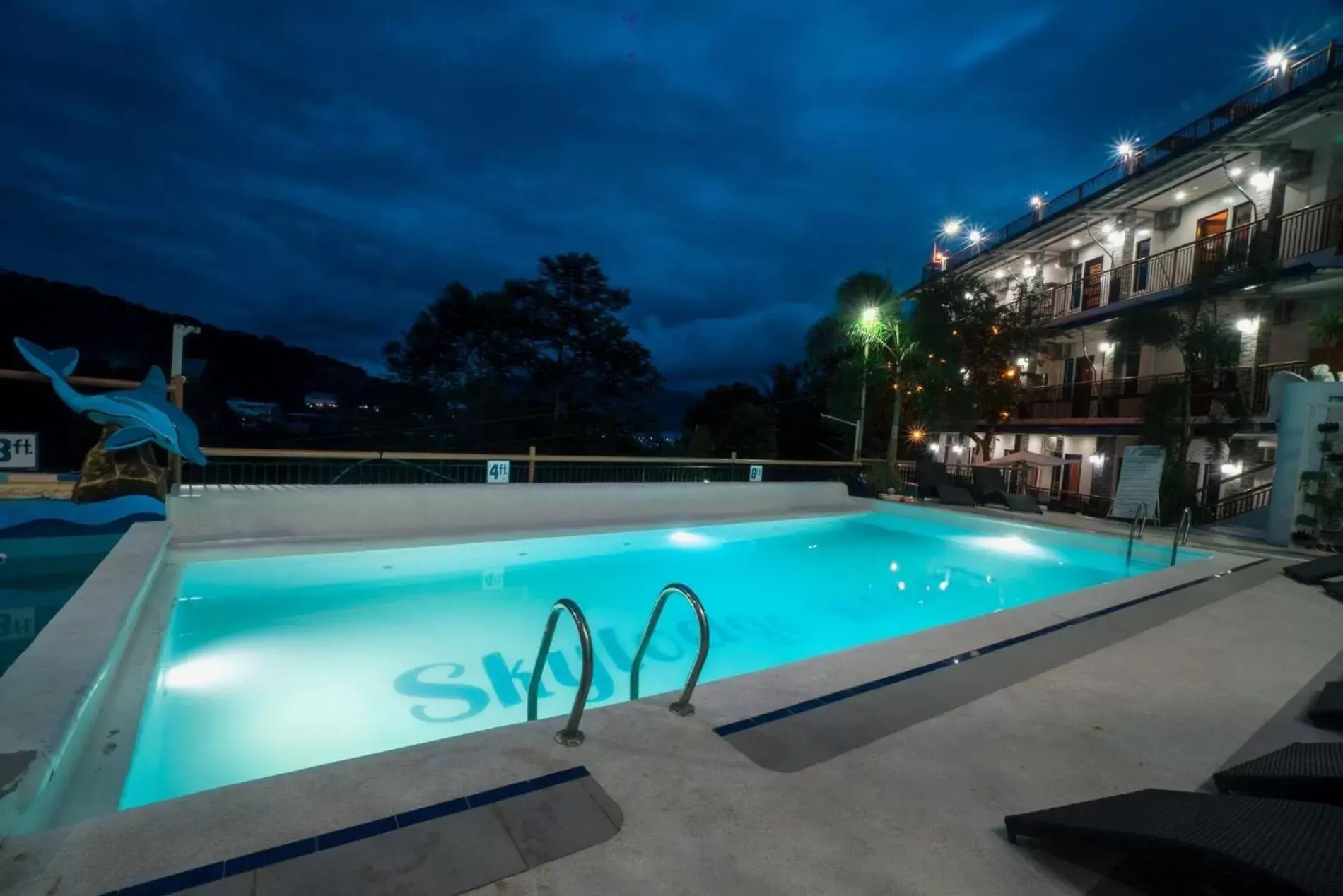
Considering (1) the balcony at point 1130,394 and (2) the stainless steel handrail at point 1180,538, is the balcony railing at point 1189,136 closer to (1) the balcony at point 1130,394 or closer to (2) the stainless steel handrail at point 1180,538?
(1) the balcony at point 1130,394

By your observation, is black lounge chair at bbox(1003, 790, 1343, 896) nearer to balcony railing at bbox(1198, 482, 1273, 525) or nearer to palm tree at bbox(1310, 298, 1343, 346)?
palm tree at bbox(1310, 298, 1343, 346)

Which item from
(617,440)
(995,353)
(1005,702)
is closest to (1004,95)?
(995,353)

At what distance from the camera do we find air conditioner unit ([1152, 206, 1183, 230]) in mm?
15445

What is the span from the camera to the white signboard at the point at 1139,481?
37.9 feet

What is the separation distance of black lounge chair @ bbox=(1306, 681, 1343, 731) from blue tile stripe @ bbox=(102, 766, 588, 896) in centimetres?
334

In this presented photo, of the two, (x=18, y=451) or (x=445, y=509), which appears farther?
(x=445, y=509)

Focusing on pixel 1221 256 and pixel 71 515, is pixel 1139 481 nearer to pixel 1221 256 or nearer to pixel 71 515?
pixel 1221 256

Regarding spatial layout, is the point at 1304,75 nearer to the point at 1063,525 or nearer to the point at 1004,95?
the point at 1063,525

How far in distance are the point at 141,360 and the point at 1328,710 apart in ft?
102

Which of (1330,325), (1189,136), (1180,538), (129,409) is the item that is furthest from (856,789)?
(1189,136)

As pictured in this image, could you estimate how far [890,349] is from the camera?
15938mm

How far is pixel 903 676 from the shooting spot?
3295mm

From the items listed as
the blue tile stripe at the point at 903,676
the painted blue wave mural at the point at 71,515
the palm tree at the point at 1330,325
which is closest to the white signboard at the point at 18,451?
the painted blue wave mural at the point at 71,515

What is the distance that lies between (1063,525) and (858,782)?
30.1 feet
